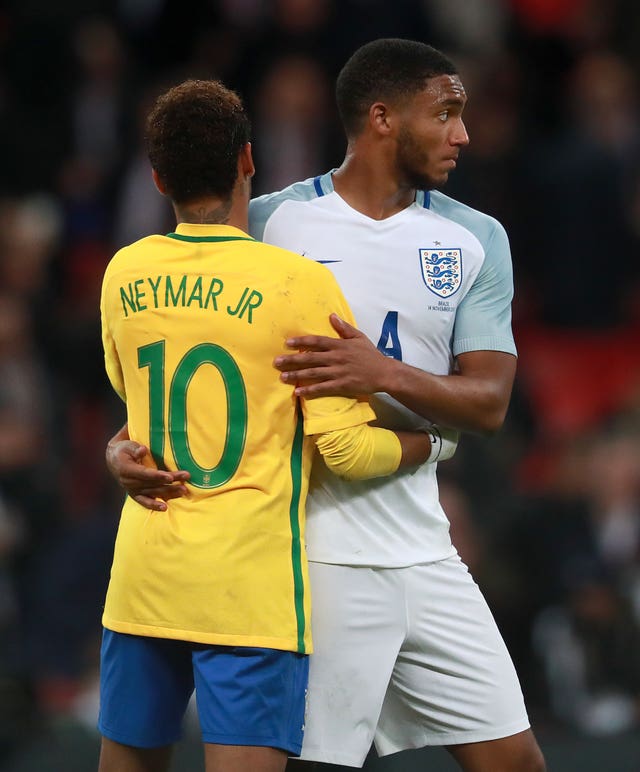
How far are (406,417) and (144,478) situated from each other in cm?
72

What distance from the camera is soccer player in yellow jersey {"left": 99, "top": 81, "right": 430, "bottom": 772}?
3.05 m

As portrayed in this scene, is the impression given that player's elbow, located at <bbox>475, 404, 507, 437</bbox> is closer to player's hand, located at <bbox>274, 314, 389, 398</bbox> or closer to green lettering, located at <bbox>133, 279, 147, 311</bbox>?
player's hand, located at <bbox>274, 314, 389, 398</bbox>

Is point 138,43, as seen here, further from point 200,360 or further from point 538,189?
point 200,360

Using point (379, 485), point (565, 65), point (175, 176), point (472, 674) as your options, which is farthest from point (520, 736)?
point (565, 65)

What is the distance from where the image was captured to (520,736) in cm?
347

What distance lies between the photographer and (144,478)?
312cm

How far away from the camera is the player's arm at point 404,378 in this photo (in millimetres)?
3109

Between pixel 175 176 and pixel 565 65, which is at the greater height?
pixel 565 65

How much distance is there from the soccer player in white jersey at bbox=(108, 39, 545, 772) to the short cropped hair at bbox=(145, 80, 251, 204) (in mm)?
446

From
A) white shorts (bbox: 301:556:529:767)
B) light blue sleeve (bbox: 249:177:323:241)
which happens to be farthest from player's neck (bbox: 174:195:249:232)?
white shorts (bbox: 301:556:529:767)

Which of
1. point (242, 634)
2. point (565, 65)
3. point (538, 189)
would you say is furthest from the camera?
point (565, 65)

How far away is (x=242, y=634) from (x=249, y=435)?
1.34ft

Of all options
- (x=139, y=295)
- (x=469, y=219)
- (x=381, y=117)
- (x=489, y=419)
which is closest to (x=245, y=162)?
(x=139, y=295)

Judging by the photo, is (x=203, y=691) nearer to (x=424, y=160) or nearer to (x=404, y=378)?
(x=404, y=378)
